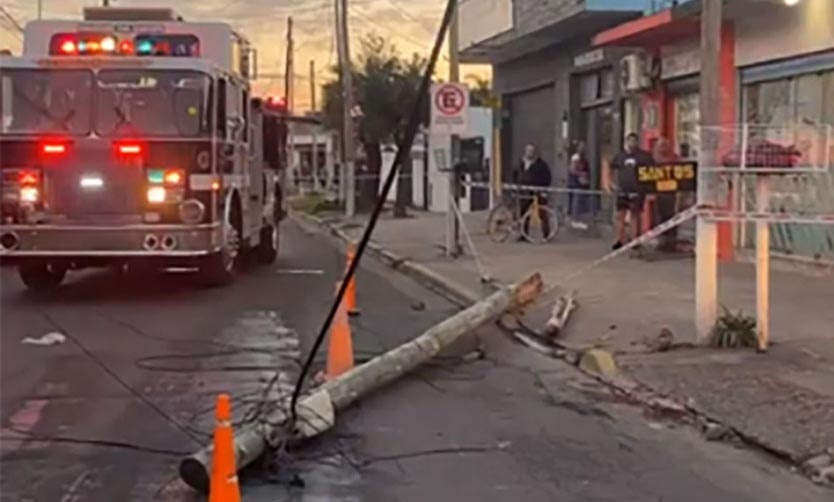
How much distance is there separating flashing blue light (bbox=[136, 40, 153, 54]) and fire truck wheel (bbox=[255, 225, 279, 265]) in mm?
5055

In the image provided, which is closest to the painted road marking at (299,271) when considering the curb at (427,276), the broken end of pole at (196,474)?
the curb at (427,276)

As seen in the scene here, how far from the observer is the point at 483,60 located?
3753 cm

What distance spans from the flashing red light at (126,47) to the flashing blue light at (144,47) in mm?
87

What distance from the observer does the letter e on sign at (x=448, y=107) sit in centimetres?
2222

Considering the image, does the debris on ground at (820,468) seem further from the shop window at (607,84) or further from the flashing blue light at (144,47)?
the shop window at (607,84)

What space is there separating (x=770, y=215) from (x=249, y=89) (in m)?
10.0

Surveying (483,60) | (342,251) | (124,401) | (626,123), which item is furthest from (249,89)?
(483,60)

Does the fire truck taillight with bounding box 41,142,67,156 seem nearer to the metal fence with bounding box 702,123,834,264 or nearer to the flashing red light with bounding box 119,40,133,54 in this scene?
the flashing red light with bounding box 119,40,133,54

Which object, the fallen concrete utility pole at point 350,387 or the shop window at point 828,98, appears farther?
the shop window at point 828,98

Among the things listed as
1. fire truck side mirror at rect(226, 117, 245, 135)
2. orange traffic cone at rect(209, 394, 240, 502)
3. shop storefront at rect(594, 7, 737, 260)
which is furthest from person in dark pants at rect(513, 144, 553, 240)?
orange traffic cone at rect(209, 394, 240, 502)

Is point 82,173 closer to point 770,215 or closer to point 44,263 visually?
point 44,263

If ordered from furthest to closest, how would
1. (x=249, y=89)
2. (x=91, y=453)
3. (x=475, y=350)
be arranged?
(x=249, y=89), (x=475, y=350), (x=91, y=453)

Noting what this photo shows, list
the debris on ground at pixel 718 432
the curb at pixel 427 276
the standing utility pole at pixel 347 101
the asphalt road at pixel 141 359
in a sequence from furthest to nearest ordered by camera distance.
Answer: the standing utility pole at pixel 347 101 → the curb at pixel 427 276 → the debris on ground at pixel 718 432 → the asphalt road at pixel 141 359

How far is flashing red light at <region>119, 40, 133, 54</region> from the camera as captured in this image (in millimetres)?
17328
